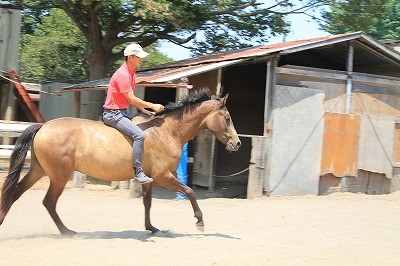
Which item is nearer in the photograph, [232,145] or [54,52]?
[232,145]

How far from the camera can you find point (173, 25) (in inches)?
659

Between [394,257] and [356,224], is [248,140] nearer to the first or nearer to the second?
[356,224]

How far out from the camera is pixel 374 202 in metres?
11.8

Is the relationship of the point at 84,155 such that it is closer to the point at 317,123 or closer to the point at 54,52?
the point at 317,123

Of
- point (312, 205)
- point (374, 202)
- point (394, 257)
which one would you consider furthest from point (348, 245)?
point (374, 202)

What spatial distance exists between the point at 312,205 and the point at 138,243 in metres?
5.15

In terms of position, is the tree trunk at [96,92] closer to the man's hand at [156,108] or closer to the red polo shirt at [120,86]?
the man's hand at [156,108]

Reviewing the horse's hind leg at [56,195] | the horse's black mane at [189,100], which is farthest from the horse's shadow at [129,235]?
the horse's black mane at [189,100]

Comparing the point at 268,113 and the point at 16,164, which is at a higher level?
the point at 268,113

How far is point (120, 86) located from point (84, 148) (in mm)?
918

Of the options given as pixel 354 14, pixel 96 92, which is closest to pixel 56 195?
pixel 96 92

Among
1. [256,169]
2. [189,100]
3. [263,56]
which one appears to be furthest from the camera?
[256,169]

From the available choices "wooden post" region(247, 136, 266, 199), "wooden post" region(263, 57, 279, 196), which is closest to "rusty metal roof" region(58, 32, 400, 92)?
"wooden post" region(263, 57, 279, 196)

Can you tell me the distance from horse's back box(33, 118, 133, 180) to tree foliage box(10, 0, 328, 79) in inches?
344
